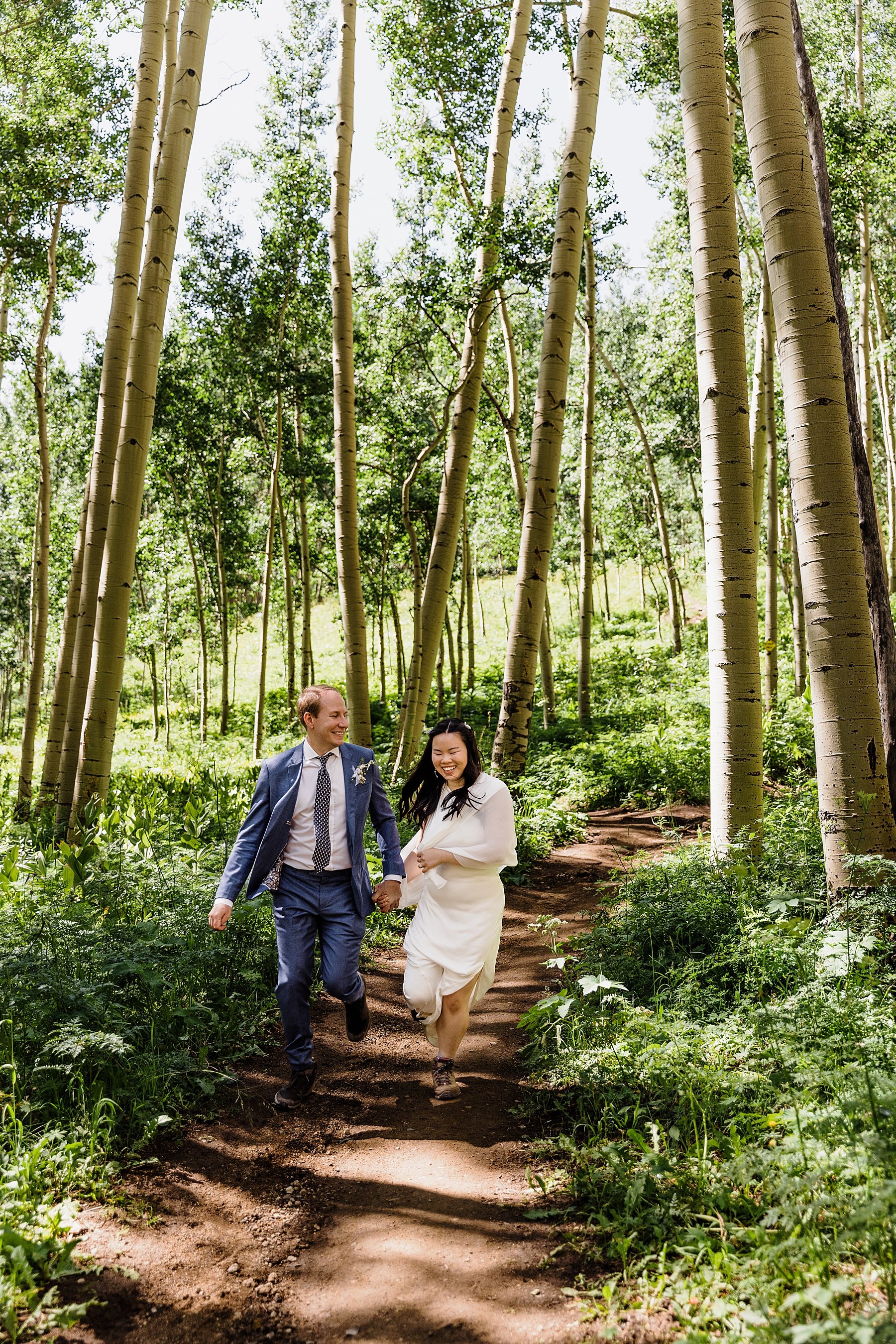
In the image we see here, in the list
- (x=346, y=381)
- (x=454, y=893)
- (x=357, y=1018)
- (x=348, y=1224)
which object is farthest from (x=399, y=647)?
(x=348, y=1224)

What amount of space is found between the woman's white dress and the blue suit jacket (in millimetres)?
197

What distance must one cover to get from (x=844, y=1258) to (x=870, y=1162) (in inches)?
10.5

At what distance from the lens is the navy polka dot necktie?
4.28 m

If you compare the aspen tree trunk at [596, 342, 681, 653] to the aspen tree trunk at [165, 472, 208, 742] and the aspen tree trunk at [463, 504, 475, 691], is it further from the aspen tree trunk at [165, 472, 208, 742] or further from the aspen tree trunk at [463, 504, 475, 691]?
the aspen tree trunk at [165, 472, 208, 742]

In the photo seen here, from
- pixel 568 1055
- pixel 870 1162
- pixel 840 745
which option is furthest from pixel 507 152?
pixel 870 1162

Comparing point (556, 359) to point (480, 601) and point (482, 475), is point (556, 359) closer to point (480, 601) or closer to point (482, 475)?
point (482, 475)

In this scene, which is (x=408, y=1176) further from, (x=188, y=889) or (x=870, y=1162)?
(x=188, y=889)

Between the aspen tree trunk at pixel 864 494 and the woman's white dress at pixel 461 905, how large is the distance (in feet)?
9.02

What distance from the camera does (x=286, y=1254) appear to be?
9.82 ft

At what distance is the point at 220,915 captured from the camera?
3.98 metres

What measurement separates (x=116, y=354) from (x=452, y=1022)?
7.26m

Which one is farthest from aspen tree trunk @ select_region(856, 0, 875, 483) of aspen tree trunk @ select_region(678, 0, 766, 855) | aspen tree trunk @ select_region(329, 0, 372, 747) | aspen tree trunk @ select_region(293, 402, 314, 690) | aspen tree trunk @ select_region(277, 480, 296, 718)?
aspen tree trunk @ select_region(277, 480, 296, 718)

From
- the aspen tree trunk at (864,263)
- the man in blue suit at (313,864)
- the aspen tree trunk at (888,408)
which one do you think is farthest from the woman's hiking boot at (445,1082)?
the aspen tree trunk at (888,408)

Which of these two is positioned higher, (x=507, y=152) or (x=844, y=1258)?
(x=507, y=152)
